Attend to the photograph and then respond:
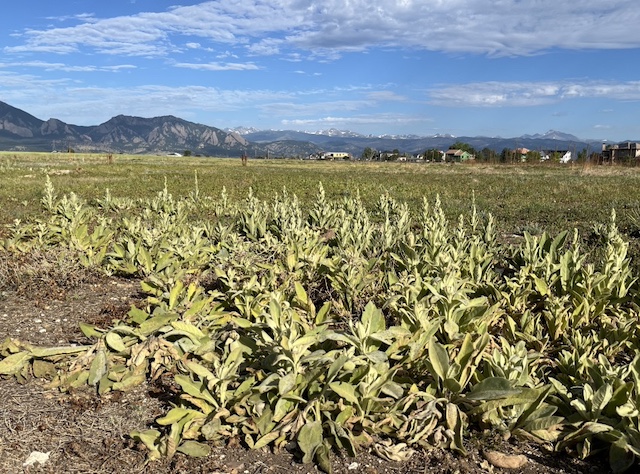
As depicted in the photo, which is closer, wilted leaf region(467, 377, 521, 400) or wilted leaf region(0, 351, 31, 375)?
wilted leaf region(467, 377, 521, 400)

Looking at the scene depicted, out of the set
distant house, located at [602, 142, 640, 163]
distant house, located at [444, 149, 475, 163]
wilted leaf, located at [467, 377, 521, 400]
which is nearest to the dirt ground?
wilted leaf, located at [467, 377, 521, 400]

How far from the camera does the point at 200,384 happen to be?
306cm

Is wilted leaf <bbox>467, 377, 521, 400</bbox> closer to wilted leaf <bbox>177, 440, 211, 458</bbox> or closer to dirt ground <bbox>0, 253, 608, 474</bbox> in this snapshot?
dirt ground <bbox>0, 253, 608, 474</bbox>

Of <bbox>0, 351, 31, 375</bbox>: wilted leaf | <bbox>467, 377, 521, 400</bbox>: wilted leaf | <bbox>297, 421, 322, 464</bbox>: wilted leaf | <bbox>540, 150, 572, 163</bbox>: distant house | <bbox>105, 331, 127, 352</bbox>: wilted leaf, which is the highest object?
<bbox>540, 150, 572, 163</bbox>: distant house

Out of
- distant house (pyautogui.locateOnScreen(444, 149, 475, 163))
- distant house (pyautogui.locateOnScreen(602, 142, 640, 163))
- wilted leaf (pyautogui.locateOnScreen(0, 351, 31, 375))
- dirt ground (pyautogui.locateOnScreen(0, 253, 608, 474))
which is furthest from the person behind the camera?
distant house (pyautogui.locateOnScreen(444, 149, 475, 163))

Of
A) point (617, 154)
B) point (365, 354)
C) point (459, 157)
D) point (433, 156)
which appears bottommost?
point (365, 354)

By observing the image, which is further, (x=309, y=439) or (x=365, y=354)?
(x=365, y=354)

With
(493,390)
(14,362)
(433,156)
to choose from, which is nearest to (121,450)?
(14,362)

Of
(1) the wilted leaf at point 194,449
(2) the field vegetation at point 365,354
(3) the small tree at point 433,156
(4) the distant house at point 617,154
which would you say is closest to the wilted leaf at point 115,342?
(2) the field vegetation at point 365,354

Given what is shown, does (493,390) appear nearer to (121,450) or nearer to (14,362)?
(121,450)

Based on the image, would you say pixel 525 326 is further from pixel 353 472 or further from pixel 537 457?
pixel 353 472

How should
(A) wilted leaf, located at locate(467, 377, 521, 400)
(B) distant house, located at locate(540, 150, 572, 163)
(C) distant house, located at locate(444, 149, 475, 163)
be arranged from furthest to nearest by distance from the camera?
(C) distant house, located at locate(444, 149, 475, 163), (B) distant house, located at locate(540, 150, 572, 163), (A) wilted leaf, located at locate(467, 377, 521, 400)

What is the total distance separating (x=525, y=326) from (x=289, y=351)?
2149 millimetres

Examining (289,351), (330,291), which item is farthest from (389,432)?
(330,291)
